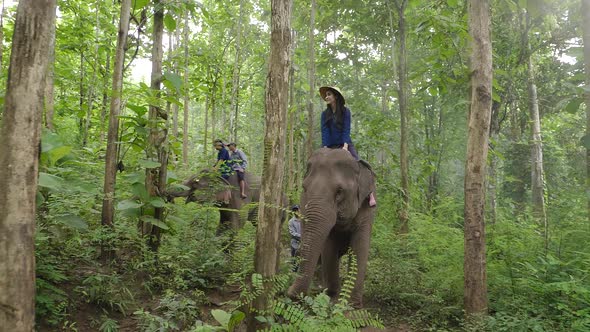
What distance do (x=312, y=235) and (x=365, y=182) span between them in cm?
160

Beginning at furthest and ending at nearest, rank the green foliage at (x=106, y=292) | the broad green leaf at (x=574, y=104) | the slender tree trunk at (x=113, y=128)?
the slender tree trunk at (x=113, y=128), the broad green leaf at (x=574, y=104), the green foliage at (x=106, y=292)

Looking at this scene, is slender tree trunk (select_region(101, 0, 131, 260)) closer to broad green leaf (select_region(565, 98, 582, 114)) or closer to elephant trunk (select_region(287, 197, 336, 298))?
elephant trunk (select_region(287, 197, 336, 298))

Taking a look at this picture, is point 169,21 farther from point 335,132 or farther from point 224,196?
point 224,196

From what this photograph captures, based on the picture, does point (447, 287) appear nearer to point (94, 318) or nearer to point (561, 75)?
point (94, 318)

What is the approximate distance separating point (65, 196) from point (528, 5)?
5.91 metres

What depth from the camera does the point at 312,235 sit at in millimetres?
5543

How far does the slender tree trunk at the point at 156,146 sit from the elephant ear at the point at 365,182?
2.90 metres

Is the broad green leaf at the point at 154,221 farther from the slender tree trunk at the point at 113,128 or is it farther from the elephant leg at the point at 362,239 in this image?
the elephant leg at the point at 362,239

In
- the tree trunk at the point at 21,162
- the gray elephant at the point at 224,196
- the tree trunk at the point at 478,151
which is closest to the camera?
the tree trunk at the point at 21,162

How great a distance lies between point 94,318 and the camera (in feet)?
14.4

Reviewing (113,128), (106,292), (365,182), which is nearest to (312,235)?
(365,182)

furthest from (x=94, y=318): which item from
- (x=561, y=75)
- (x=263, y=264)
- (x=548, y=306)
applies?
(x=561, y=75)

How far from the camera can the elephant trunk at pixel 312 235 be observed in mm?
5203

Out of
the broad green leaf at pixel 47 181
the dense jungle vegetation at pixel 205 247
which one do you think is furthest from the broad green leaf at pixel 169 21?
the broad green leaf at pixel 47 181
